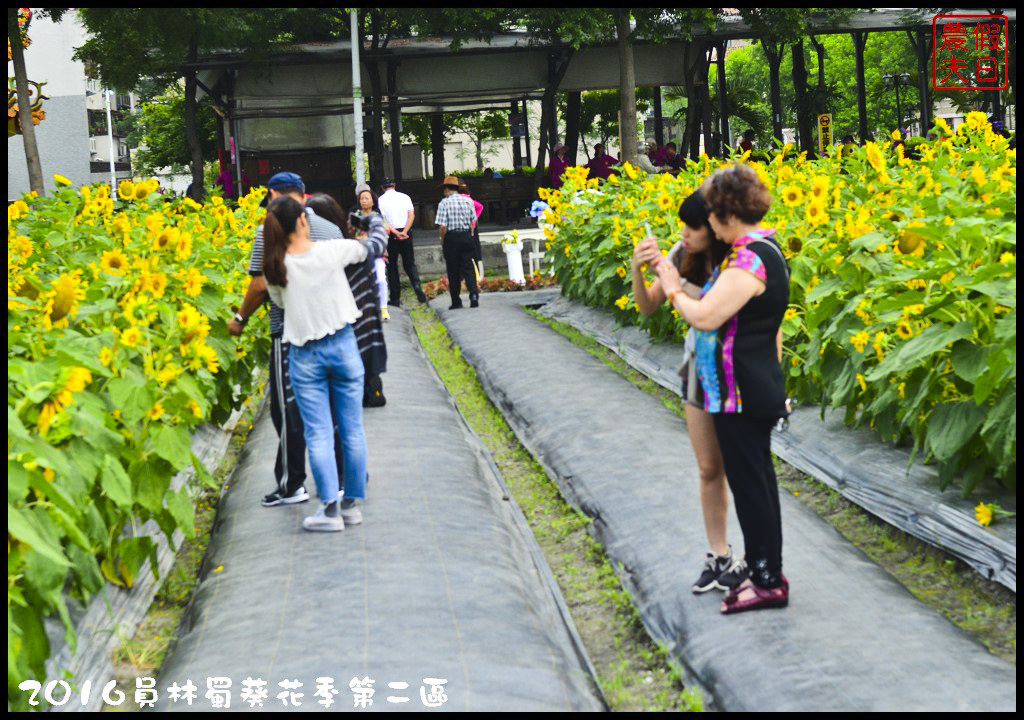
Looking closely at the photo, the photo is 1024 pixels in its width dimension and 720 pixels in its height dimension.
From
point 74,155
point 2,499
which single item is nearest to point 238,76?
point 74,155

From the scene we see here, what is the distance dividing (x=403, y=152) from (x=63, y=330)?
103ft

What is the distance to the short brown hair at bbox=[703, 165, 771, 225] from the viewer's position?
4562 mm

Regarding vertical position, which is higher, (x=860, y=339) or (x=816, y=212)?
(x=816, y=212)

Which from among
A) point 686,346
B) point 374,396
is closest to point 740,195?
point 686,346

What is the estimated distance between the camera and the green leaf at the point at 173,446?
5.37 metres

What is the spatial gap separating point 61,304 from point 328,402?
1.24 m

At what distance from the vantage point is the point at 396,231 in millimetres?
16297

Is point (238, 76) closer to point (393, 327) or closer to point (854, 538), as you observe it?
point (393, 327)

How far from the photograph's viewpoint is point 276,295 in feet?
20.2

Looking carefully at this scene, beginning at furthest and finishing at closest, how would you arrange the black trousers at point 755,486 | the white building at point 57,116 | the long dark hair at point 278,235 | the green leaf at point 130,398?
the white building at point 57,116, the long dark hair at point 278,235, the green leaf at point 130,398, the black trousers at point 755,486

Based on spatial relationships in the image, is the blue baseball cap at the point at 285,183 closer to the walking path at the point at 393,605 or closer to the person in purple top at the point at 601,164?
the walking path at the point at 393,605

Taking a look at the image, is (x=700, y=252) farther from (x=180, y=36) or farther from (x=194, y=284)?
(x=180, y=36)

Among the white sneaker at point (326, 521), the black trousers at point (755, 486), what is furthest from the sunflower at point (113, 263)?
the black trousers at point (755, 486)

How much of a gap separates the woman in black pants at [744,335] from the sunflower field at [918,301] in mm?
1028
